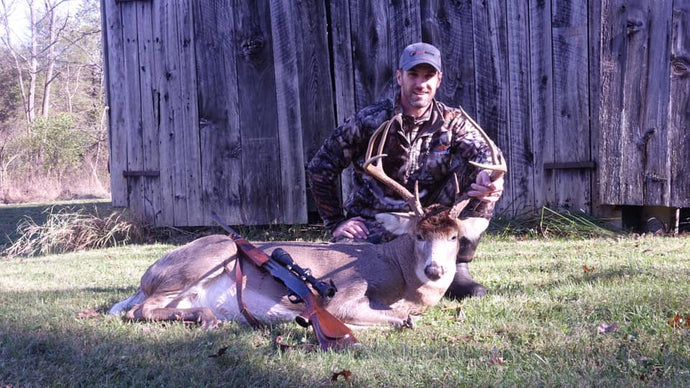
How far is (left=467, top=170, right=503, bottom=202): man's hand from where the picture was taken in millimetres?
4426

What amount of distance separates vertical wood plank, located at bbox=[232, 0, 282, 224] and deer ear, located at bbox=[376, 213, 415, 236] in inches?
139

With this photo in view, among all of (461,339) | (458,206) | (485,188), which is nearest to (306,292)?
(461,339)

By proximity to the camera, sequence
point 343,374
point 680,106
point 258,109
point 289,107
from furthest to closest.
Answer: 1. point 258,109
2. point 289,107
3. point 680,106
4. point 343,374

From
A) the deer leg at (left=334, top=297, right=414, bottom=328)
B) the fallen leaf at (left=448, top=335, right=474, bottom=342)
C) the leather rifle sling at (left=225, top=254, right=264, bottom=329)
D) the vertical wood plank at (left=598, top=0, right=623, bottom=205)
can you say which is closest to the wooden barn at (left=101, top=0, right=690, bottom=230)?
the vertical wood plank at (left=598, top=0, right=623, bottom=205)

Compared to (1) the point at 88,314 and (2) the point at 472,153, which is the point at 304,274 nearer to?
(1) the point at 88,314

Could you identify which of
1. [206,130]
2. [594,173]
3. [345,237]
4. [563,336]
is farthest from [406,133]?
[206,130]

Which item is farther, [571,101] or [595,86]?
[571,101]

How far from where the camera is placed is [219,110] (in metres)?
7.98

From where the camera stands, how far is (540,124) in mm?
7316

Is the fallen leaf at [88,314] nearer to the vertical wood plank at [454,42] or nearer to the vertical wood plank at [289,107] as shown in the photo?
the vertical wood plank at [289,107]

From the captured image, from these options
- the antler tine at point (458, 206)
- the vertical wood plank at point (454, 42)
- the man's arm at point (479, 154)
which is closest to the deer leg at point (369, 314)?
the antler tine at point (458, 206)

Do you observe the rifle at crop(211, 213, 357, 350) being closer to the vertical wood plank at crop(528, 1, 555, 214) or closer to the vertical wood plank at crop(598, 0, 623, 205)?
the vertical wood plank at crop(528, 1, 555, 214)

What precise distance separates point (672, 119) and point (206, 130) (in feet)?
17.5

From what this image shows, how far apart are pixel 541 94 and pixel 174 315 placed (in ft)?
16.5
